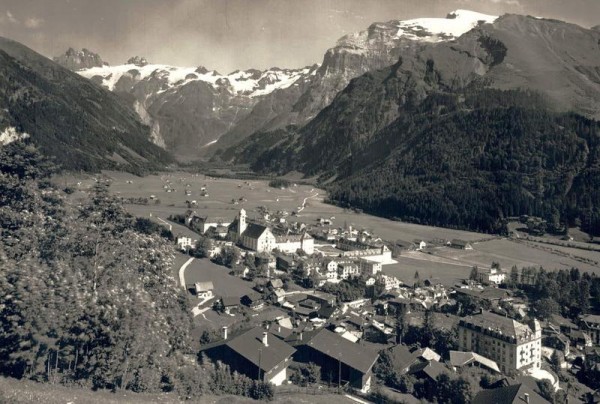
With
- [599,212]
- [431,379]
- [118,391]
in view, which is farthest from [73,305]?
[599,212]

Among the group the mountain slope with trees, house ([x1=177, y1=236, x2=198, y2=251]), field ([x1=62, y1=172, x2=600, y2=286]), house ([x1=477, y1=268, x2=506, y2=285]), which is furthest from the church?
the mountain slope with trees

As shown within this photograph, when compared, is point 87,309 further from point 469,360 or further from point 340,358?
point 469,360

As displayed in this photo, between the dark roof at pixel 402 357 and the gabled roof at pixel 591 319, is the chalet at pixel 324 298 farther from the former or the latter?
the gabled roof at pixel 591 319

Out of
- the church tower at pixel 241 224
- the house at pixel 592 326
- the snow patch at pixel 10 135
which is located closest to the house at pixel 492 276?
the house at pixel 592 326

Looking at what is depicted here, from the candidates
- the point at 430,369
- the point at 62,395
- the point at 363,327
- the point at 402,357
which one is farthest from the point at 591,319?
the point at 62,395

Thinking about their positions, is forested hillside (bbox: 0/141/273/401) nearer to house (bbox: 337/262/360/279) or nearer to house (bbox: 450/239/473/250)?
house (bbox: 337/262/360/279)
